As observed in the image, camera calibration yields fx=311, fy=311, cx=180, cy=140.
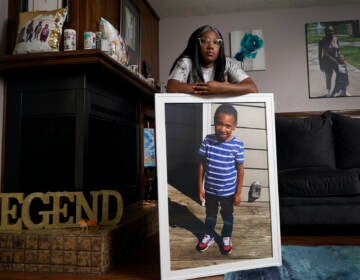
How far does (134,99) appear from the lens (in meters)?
2.56

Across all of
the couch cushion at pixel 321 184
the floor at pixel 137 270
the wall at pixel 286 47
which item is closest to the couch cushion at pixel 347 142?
the couch cushion at pixel 321 184

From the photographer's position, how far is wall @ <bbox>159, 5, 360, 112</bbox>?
3367 mm

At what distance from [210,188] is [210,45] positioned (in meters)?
0.65

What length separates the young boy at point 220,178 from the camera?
1235 millimetres

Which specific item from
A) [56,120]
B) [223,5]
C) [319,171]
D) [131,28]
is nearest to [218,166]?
[56,120]

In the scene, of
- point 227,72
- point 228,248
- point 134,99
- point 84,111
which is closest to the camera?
point 228,248

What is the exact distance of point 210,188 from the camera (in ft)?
4.07


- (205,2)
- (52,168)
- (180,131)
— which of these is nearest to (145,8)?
(205,2)

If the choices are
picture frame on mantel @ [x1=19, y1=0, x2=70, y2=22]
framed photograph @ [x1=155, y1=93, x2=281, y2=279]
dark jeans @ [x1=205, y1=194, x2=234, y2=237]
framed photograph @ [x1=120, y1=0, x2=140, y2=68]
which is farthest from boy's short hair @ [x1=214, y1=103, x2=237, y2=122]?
framed photograph @ [x1=120, y1=0, x2=140, y2=68]

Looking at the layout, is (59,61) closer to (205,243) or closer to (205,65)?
(205,65)

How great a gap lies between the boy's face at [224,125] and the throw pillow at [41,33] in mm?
1015

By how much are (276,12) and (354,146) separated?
1908 mm

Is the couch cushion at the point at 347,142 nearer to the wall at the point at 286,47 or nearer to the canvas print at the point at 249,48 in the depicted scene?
the wall at the point at 286,47

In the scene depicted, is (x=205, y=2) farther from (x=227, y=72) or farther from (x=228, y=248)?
(x=228, y=248)
